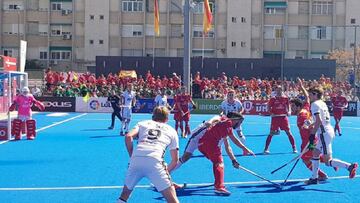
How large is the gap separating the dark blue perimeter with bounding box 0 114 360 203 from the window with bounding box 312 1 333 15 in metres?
45.9

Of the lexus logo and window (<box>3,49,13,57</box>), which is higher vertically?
window (<box>3,49,13,57</box>)

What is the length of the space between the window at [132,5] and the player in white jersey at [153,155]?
55843 millimetres

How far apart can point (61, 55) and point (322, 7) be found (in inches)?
1209

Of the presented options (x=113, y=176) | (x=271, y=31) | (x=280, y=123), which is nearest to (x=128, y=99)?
(x=280, y=123)

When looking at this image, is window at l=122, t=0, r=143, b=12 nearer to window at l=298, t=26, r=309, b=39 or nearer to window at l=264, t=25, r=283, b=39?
window at l=264, t=25, r=283, b=39

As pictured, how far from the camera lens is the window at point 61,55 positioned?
207 feet

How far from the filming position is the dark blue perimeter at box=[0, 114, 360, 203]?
32.0 feet

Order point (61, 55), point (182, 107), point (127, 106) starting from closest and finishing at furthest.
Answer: point (182, 107), point (127, 106), point (61, 55)

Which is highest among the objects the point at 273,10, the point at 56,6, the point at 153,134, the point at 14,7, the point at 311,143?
the point at 56,6

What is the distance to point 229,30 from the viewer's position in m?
61.3

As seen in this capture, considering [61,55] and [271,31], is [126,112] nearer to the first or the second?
[271,31]

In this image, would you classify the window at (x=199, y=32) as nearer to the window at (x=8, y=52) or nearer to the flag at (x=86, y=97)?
the window at (x=8, y=52)

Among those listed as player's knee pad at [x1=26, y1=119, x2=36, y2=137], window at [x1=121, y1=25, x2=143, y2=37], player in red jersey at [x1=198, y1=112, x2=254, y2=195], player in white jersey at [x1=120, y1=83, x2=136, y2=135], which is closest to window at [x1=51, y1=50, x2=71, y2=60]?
window at [x1=121, y1=25, x2=143, y2=37]

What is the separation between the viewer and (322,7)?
204 feet
